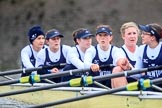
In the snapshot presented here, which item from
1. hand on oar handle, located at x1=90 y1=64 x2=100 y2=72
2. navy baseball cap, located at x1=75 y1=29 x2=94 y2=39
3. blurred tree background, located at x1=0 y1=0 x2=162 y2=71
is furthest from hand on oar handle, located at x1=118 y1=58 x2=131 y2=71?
blurred tree background, located at x1=0 y1=0 x2=162 y2=71

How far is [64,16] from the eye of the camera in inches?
559

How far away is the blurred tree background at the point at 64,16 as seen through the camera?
44.6 feet

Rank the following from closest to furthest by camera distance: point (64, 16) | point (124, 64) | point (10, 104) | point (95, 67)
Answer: point (124, 64) < point (95, 67) < point (10, 104) < point (64, 16)

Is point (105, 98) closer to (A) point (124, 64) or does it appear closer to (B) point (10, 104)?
(A) point (124, 64)

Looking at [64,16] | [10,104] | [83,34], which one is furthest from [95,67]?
[64,16]

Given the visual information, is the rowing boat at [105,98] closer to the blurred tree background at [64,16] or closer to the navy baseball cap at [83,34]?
the navy baseball cap at [83,34]

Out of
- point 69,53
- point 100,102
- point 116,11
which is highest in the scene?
point 116,11

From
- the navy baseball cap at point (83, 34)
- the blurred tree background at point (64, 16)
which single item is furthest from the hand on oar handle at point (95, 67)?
the blurred tree background at point (64, 16)

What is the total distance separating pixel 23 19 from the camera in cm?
1447

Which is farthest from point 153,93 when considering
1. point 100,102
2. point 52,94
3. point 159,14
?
point 159,14

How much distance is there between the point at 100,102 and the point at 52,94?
2.63 feet

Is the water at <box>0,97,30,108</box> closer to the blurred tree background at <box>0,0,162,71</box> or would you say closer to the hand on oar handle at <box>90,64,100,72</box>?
the hand on oar handle at <box>90,64,100,72</box>

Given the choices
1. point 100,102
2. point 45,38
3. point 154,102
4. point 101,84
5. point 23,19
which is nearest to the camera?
point 154,102

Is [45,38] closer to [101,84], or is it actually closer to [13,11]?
[101,84]
